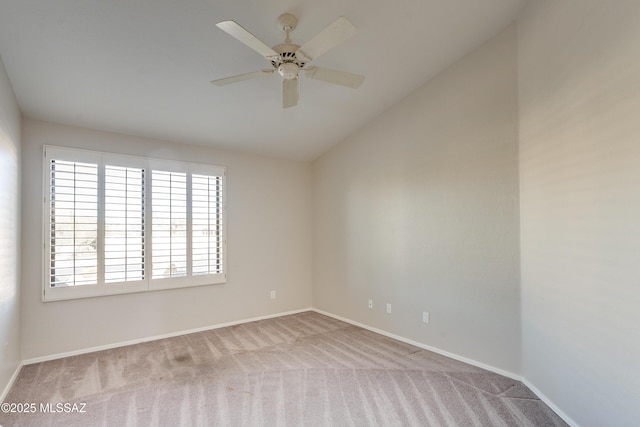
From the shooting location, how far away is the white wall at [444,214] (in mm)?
3068

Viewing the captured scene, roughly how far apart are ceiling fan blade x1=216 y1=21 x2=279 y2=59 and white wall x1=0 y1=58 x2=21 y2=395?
2.04 m

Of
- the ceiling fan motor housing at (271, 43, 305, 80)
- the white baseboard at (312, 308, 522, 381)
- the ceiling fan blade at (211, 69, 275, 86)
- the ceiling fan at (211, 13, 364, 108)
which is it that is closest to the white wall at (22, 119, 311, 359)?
the white baseboard at (312, 308, 522, 381)

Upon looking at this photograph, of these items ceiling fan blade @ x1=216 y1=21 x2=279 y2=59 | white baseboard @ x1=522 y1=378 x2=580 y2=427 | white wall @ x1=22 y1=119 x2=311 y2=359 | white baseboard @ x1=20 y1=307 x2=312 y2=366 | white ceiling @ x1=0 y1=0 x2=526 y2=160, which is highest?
white ceiling @ x1=0 y1=0 x2=526 y2=160

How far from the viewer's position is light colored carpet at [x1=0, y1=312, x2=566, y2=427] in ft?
7.80

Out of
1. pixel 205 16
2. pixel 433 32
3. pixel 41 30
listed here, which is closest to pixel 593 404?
pixel 433 32

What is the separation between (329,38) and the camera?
207cm

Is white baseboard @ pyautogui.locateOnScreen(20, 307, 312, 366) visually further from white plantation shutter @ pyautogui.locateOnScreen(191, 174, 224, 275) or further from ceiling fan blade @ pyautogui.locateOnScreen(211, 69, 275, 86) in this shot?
ceiling fan blade @ pyautogui.locateOnScreen(211, 69, 275, 86)

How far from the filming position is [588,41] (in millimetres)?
2125

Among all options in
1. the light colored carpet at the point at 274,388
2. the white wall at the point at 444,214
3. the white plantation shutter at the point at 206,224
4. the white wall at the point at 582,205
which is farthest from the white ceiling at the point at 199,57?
the light colored carpet at the point at 274,388

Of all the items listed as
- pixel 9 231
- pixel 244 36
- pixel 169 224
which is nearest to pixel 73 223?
pixel 9 231

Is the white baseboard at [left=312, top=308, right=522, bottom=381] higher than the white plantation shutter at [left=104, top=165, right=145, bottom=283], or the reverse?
the white plantation shutter at [left=104, top=165, right=145, bottom=283]

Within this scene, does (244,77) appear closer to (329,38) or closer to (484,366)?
(329,38)

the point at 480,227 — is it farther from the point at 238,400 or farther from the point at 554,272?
the point at 238,400

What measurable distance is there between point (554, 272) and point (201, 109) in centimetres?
370
